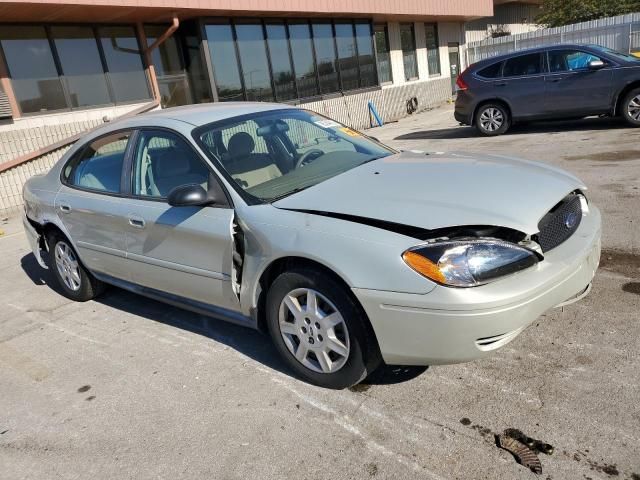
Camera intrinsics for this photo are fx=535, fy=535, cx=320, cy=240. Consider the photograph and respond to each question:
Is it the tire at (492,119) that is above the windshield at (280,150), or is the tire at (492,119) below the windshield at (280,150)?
below

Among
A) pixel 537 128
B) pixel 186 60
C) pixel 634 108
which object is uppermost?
pixel 186 60

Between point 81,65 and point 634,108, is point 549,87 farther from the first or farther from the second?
point 81,65

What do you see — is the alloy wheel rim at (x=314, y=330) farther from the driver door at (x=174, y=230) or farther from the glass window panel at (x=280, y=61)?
the glass window panel at (x=280, y=61)

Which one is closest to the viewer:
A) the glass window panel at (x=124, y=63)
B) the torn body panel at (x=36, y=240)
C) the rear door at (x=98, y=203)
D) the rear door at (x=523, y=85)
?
the rear door at (x=98, y=203)

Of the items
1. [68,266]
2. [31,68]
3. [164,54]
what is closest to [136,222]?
[68,266]

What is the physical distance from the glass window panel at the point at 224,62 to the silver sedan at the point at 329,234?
375 inches

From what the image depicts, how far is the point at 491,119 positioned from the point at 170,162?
9230 millimetres

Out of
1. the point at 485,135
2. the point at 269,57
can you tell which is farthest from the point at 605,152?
the point at 269,57

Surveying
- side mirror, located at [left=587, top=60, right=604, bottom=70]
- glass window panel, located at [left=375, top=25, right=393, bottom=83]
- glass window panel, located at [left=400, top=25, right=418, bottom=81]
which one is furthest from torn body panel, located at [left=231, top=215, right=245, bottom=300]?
glass window panel, located at [left=400, top=25, right=418, bottom=81]

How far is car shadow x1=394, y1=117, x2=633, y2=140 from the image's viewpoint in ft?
35.1

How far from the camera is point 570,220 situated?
3.00 m

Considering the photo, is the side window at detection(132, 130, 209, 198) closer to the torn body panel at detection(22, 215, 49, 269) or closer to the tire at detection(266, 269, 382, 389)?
the tire at detection(266, 269, 382, 389)

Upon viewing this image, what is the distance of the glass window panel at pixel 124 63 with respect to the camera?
11734 millimetres

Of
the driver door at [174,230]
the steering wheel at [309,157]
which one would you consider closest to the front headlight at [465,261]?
the driver door at [174,230]
